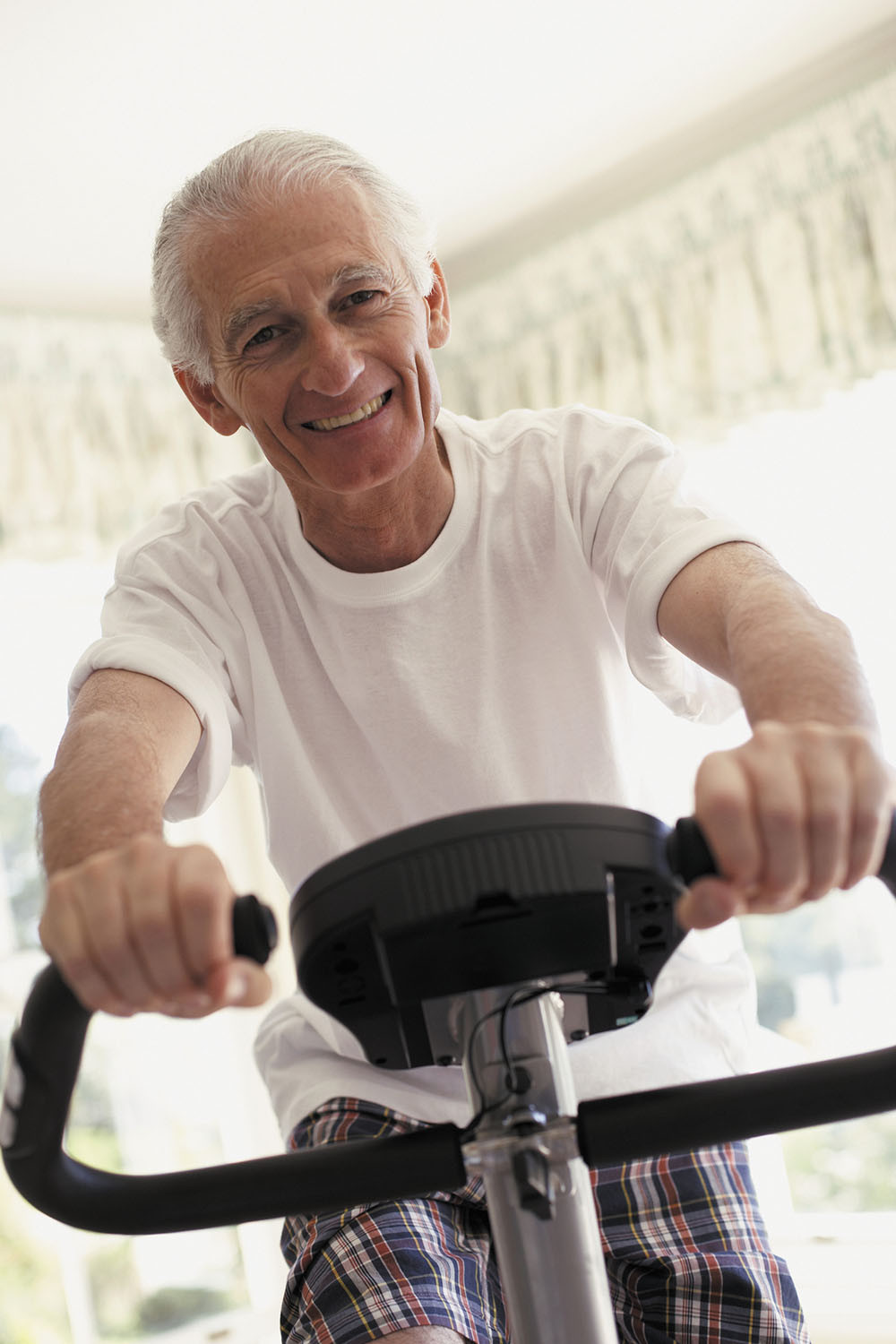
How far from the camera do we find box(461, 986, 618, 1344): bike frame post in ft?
2.51

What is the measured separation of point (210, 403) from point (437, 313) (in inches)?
12.6

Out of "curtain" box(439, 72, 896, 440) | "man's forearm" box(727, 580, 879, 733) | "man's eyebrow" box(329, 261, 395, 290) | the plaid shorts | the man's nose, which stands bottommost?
the plaid shorts

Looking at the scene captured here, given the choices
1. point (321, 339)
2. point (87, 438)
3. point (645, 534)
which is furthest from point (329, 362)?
point (87, 438)

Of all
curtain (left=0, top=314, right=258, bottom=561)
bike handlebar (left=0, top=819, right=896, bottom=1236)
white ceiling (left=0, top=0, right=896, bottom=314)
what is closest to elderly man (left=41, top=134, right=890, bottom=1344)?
bike handlebar (left=0, top=819, right=896, bottom=1236)

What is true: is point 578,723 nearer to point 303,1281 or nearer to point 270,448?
point 270,448

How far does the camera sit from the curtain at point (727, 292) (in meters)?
2.86

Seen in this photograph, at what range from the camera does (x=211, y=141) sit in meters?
2.91

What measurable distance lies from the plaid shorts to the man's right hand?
571mm

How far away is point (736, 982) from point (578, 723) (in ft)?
1.18

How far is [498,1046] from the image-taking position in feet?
2.61

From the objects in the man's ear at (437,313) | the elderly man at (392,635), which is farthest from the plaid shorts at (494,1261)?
the man's ear at (437,313)

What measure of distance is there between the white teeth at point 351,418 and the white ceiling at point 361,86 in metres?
1.50

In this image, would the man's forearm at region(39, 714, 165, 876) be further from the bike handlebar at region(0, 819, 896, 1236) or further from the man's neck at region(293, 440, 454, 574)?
the man's neck at region(293, 440, 454, 574)

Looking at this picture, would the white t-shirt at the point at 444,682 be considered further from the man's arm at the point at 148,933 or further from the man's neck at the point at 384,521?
the man's arm at the point at 148,933
